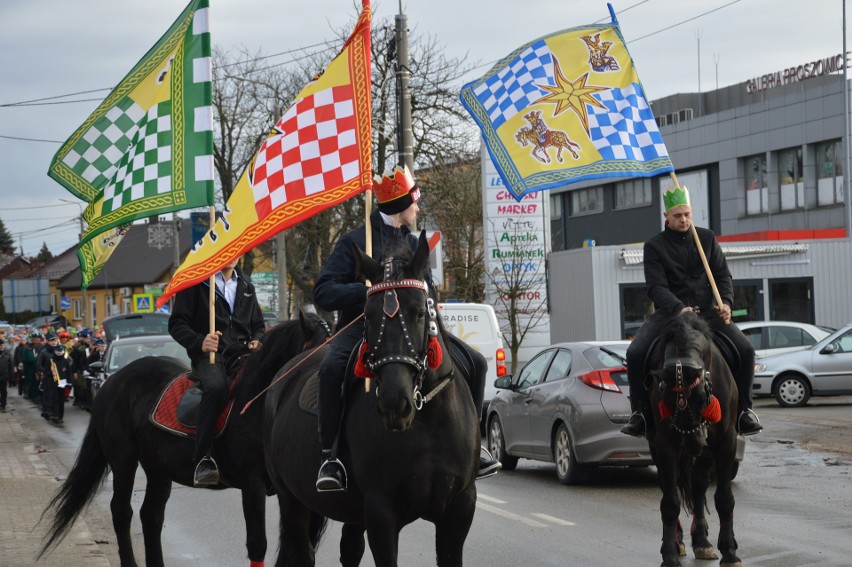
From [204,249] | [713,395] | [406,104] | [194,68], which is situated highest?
[406,104]

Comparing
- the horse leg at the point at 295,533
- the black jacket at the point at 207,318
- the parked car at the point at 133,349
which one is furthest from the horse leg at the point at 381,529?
the parked car at the point at 133,349

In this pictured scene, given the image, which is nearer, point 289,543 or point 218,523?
point 289,543

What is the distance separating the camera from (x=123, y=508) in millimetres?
8703

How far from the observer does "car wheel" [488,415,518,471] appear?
1548 cm

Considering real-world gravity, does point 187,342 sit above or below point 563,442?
above

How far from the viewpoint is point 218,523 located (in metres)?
11.4

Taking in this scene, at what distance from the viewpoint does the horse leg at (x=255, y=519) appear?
7.59m

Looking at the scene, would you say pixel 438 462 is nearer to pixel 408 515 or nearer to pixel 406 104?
pixel 408 515

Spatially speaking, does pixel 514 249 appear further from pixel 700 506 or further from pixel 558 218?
pixel 558 218

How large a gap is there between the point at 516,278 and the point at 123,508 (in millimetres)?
25890

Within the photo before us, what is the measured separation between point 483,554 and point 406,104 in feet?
39.4

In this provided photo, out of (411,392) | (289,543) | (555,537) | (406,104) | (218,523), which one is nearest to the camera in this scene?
(411,392)

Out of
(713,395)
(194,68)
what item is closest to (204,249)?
(194,68)

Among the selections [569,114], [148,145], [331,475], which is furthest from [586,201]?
[331,475]
